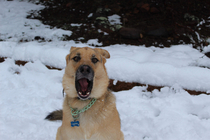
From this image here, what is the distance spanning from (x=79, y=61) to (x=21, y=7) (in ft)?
36.2

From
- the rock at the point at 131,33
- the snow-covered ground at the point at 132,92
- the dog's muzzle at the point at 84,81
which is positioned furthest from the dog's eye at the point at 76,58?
the rock at the point at 131,33

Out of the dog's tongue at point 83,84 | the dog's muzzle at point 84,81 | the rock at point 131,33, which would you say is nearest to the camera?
the dog's muzzle at point 84,81

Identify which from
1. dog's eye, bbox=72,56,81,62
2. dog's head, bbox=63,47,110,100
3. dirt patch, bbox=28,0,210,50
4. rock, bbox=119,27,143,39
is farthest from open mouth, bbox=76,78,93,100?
rock, bbox=119,27,143,39

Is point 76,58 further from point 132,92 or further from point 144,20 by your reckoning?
point 144,20

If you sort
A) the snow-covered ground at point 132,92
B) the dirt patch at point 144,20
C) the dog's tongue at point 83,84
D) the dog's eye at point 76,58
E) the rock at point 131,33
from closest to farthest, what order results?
the dog's tongue at point 83,84 < the dog's eye at point 76,58 < the snow-covered ground at point 132,92 < the dirt patch at point 144,20 < the rock at point 131,33

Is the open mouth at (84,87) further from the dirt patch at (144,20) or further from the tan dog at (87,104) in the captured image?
the dirt patch at (144,20)

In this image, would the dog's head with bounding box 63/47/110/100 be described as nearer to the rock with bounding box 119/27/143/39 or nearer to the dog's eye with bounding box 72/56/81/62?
the dog's eye with bounding box 72/56/81/62

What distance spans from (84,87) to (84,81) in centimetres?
9

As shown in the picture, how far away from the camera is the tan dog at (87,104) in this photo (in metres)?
2.13

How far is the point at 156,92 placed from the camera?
163 inches

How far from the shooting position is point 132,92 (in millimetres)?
4270

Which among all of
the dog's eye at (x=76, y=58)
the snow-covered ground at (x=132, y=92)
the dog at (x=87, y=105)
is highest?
the dog's eye at (x=76, y=58)

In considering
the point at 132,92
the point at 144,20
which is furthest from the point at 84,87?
the point at 144,20

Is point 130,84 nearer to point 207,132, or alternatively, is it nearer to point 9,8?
point 207,132
